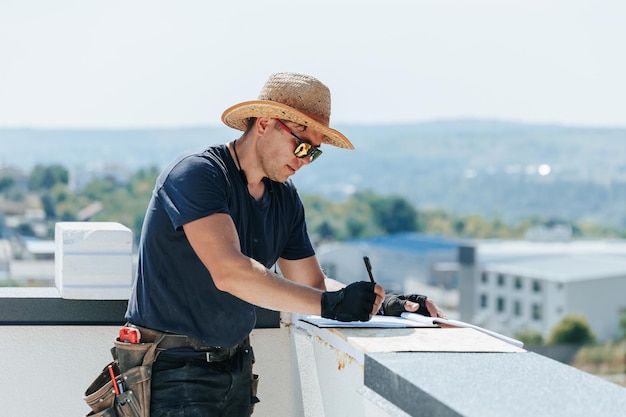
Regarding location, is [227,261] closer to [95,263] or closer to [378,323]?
[378,323]

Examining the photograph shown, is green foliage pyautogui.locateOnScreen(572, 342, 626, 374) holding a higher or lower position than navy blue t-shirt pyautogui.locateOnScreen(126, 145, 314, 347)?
lower

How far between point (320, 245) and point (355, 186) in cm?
3202

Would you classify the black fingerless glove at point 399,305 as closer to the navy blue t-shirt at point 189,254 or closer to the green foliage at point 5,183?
the navy blue t-shirt at point 189,254

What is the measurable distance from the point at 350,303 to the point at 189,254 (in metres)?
0.44

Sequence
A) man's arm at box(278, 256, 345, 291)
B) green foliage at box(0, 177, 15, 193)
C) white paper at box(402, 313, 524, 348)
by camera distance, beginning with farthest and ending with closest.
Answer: green foliage at box(0, 177, 15, 193) → man's arm at box(278, 256, 345, 291) → white paper at box(402, 313, 524, 348)

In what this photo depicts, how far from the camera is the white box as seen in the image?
3.25 meters

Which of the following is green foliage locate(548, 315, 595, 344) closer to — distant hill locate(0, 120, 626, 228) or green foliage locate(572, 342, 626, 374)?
green foliage locate(572, 342, 626, 374)

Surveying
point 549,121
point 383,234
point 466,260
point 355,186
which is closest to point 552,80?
point 549,121

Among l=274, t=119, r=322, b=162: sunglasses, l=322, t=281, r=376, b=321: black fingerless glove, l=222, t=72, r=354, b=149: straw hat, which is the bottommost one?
l=322, t=281, r=376, b=321: black fingerless glove

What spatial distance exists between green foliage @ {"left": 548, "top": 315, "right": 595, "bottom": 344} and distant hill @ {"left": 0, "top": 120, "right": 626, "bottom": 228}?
37.9 meters

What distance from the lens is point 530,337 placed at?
7412cm

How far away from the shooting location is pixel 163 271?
8.55 ft

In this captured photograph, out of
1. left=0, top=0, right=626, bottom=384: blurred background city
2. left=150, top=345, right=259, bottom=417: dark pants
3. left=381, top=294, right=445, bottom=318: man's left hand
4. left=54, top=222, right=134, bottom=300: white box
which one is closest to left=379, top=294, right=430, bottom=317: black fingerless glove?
left=381, top=294, right=445, bottom=318: man's left hand

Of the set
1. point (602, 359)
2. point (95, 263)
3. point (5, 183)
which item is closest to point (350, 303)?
point (95, 263)
